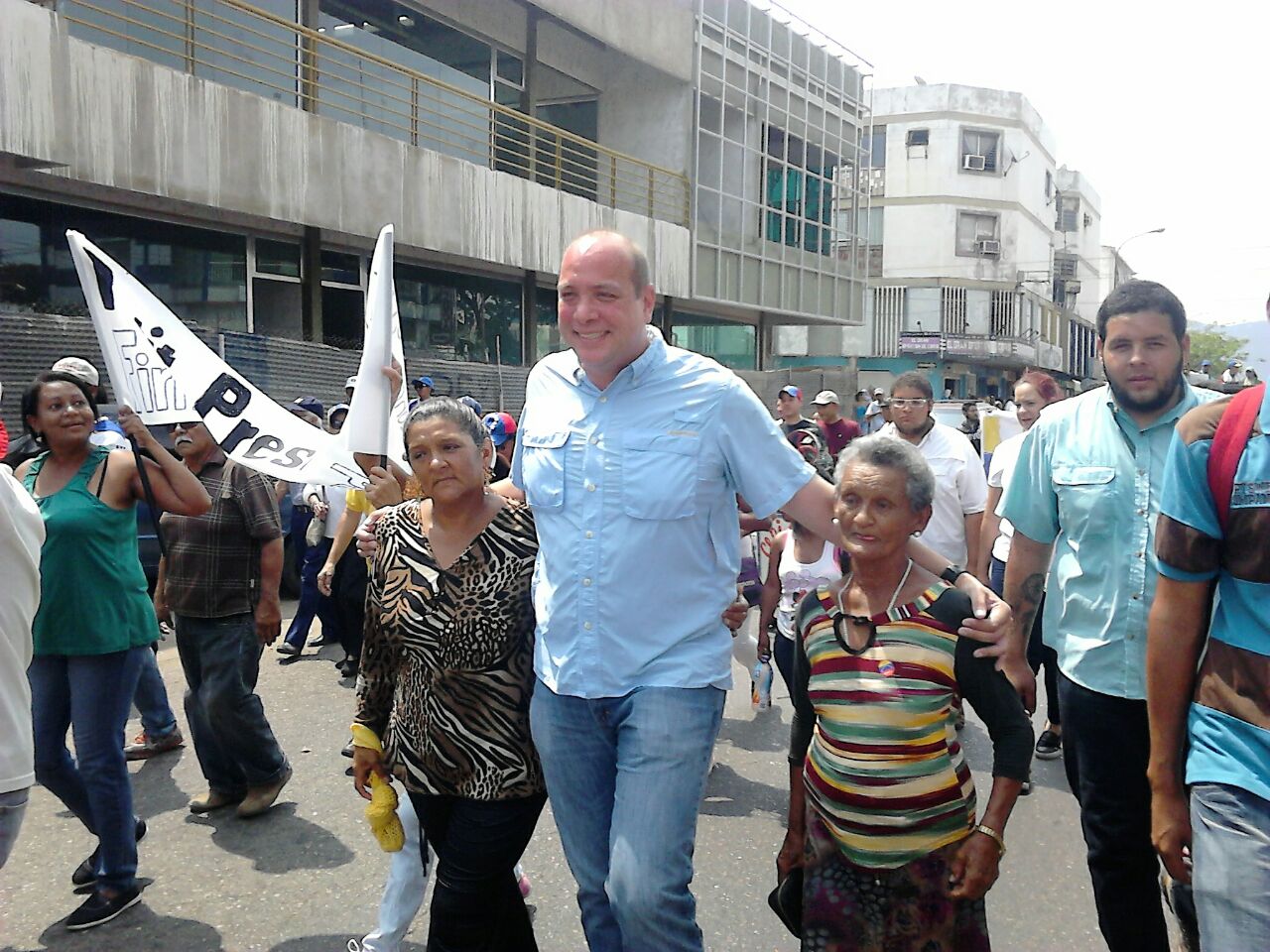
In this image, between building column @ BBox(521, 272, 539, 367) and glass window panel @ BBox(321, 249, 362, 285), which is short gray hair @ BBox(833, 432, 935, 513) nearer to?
glass window panel @ BBox(321, 249, 362, 285)

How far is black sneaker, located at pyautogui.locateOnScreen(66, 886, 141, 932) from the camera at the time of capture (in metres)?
3.85

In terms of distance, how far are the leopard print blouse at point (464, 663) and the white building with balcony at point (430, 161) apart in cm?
765

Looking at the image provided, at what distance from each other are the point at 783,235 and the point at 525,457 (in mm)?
24123

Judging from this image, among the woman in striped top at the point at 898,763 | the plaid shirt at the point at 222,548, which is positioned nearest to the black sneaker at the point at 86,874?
the plaid shirt at the point at 222,548

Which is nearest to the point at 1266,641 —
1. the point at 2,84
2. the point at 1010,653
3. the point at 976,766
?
the point at 1010,653

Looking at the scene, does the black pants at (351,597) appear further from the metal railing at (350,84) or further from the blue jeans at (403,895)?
the metal railing at (350,84)

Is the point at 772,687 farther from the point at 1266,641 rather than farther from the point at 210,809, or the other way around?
the point at 1266,641

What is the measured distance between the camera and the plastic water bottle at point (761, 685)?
642 centimetres

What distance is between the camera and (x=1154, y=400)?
330 centimetres

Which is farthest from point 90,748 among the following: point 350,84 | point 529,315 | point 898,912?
point 529,315

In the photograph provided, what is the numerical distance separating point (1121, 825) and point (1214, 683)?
105 cm

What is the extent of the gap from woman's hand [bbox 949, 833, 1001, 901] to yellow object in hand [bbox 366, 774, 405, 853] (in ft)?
5.13

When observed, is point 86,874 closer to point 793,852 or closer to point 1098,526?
point 793,852

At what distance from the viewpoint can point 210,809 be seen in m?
4.98
